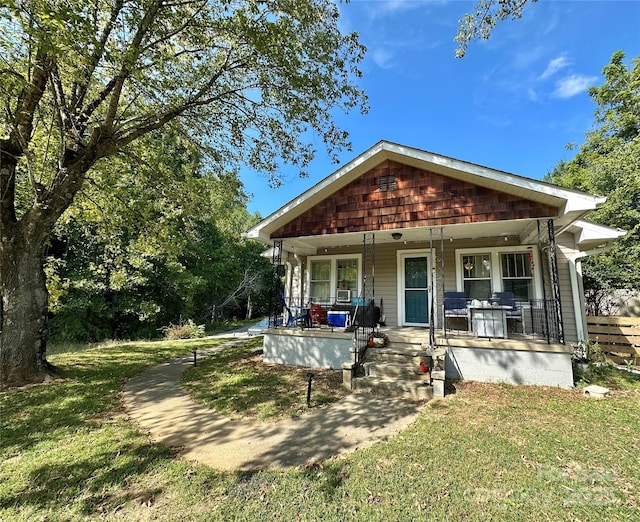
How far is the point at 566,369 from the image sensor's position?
5.37 metres

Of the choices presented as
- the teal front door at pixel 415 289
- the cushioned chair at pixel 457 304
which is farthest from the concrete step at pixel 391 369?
the teal front door at pixel 415 289

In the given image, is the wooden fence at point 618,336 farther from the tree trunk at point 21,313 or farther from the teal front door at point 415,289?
the tree trunk at point 21,313

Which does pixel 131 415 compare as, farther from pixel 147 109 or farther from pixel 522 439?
pixel 147 109

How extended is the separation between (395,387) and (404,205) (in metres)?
4.10

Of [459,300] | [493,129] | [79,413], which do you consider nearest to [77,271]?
[79,413]

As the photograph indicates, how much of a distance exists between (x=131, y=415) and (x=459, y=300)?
6833mm

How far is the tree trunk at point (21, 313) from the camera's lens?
539 centimetres

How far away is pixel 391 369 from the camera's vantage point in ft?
18.7

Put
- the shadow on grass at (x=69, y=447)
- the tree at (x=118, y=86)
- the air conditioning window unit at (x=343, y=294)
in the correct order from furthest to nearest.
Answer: the air conditioning window unit at (x=343, y=294) → the tree at (x=118, y=86) → the shadow on grass at (x=69, y=447)

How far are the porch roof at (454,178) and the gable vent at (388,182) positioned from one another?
0.44 metres

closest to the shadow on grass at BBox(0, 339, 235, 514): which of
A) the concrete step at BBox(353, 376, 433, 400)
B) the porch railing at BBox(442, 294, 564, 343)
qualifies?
the concrete step at BBox(353, 376, 433, 400)

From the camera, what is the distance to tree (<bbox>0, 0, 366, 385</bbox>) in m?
4.52

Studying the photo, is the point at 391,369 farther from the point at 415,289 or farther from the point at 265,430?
the point at 415,289

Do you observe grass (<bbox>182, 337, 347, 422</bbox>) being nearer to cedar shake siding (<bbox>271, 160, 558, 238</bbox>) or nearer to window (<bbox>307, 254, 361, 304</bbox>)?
window (<bbox>307, 254, 361, 304</bbox>)
